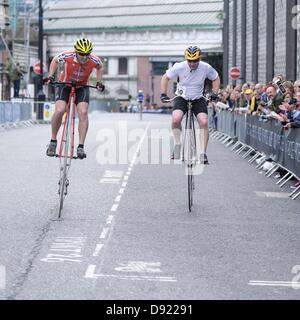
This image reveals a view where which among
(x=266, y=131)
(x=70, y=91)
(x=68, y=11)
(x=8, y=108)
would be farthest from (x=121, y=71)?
(x=70, y=91)

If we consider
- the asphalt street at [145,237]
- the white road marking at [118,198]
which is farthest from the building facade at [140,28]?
the white road marking at [118,198]

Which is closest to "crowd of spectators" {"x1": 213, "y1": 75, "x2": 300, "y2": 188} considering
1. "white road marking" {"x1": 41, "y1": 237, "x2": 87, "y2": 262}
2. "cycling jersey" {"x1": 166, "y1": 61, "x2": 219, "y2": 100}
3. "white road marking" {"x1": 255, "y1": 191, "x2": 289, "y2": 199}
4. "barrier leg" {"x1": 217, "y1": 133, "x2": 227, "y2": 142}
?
"white road marking" {"x1": 255, "y1": 191, "x2": 289, "y2": 199}

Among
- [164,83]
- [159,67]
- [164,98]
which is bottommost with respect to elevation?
[164,98]

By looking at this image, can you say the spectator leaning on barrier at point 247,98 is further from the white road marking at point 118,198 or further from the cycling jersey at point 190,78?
the cycling jersey at point 190,78

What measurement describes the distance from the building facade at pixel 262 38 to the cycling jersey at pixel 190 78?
2117cm

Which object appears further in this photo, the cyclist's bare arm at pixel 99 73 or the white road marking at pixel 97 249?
the cyclist's bare arm at pixel 99 73

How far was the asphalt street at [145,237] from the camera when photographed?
26.6ft

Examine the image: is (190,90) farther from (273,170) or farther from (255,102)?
(255,102)

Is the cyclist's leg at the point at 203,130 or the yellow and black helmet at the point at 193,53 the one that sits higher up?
the yellow and black helmet at the point at 193,53

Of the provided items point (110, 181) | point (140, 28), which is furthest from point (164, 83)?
point (140, 28)

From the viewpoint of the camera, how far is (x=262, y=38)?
1801 inches

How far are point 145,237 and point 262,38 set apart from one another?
35.9 metres

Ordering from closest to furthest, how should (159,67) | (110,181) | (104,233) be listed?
(104,233) < (110,181) < (159,67)

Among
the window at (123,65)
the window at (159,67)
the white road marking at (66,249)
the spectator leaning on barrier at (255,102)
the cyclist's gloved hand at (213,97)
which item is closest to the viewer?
the white road marking at (66,249)
